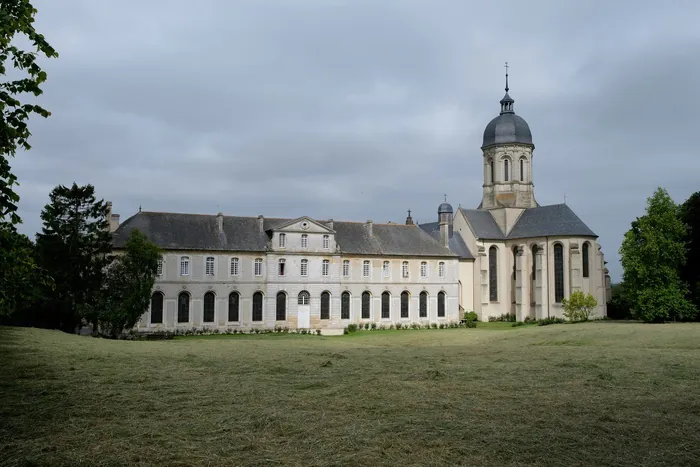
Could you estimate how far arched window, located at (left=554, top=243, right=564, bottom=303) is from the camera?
54.3 m

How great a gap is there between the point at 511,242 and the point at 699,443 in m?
52.2

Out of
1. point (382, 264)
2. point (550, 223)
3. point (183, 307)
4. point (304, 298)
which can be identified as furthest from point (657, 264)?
point (183, 307)

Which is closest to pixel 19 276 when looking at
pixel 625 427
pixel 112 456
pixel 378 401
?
pixel 112 456

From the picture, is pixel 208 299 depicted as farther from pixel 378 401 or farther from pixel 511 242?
pixel 378 401

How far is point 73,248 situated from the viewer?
39.3m

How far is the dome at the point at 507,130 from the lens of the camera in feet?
203

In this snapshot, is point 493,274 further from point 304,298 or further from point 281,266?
point 281,266

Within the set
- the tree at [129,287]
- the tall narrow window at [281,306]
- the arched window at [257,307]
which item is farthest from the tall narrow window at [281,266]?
the tree at [129,287]

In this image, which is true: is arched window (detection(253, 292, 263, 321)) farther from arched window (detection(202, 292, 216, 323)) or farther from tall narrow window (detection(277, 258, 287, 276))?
arched window (detection(202, 292, 216, 323))

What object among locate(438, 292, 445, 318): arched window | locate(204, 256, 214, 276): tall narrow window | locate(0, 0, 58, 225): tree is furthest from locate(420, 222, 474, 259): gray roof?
locate(0, 0, 58, 225): tree

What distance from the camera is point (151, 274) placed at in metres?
38.7

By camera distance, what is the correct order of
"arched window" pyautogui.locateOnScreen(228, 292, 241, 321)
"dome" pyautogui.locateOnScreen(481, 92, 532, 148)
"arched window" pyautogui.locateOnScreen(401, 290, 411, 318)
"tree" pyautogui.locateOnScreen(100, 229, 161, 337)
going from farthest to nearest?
1. "dome" pyautogui.locateOnScreen(481, 92, 532, 148)
2. "arched window" pyautogui.locateOnScreen(401, 290, 411, 318)
3. "arched window" pyautogui.locateOnScreen(228, 292, 241, 321)
4. "tree" pyautogui.locateOnScreen(100, 229, 161, 337)

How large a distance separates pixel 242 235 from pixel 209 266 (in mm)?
3633

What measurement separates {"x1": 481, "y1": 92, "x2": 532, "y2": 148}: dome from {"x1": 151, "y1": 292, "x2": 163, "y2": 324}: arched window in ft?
116
